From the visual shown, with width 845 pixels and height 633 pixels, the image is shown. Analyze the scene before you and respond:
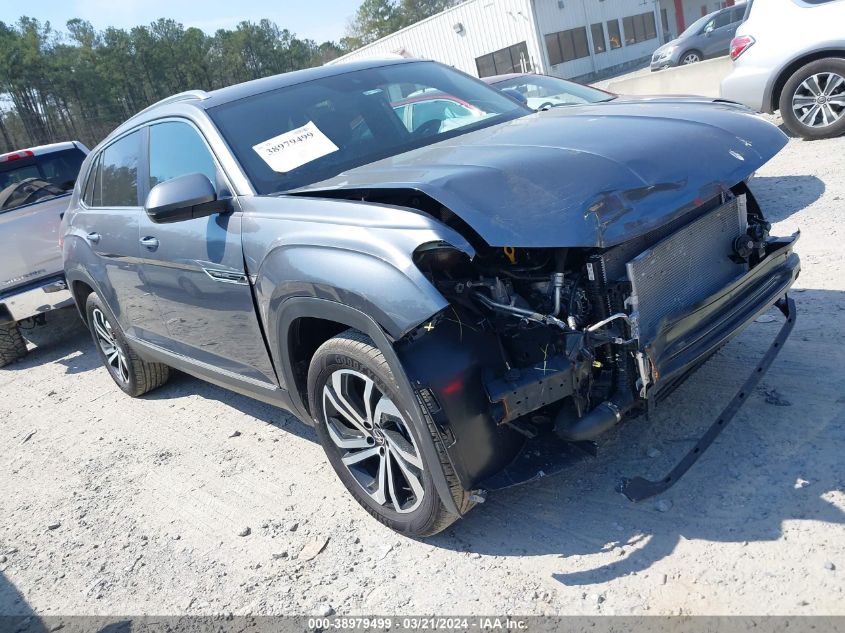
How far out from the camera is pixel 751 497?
267cm

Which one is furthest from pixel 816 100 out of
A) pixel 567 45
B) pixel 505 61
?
pixel 567 45

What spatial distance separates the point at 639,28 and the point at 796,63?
36017 mm

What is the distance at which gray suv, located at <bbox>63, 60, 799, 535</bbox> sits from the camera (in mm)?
2402

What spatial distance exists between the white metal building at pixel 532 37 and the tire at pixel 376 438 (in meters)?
32.0

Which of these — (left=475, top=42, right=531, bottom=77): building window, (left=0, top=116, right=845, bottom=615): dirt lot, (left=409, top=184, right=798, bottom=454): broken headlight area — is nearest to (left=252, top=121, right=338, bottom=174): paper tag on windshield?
(left=409, top=184, right=798, bottom=454): broken headlight area

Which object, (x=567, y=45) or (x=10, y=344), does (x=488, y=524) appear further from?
(x=567, y=45)

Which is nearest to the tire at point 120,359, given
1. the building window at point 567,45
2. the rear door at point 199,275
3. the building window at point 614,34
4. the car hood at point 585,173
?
the rear door at point 199,275

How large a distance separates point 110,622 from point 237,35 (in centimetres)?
6435

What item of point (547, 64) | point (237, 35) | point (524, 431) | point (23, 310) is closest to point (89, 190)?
point (23, 310)

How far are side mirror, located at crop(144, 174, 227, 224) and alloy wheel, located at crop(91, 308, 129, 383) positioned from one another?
242 centimetres

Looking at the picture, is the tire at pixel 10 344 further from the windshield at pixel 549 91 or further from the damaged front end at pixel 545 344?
the damaged front end at pixel 545 344

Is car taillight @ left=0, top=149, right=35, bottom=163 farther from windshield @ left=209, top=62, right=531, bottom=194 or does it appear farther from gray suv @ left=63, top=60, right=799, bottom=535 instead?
windshield @ left=209, top=62, right=531, bottom=194

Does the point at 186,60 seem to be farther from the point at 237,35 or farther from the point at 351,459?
the point at 351,459

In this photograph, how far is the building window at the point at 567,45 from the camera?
33500 mm
